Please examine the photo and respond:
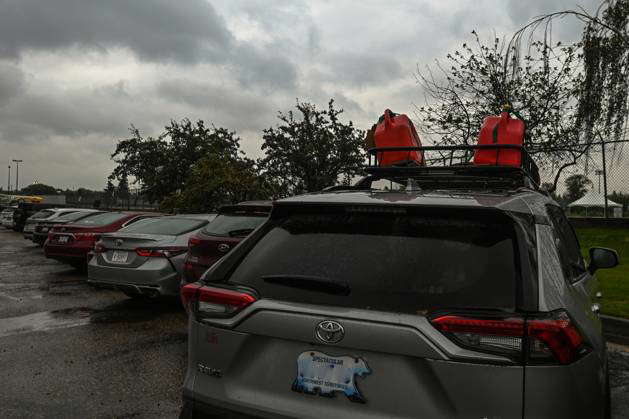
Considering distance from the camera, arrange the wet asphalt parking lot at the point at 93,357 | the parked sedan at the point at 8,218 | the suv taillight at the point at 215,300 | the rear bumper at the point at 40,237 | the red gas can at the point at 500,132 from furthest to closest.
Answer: the parked sedan at the point at 8,218, the rear bumper at the point at 40,237, the red gas can at the point at 500,132, the wet asphalt parking lot at the point at 93,357, the suv taillight at the point at 215,300

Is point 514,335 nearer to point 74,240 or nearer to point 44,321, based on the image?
point 44,321

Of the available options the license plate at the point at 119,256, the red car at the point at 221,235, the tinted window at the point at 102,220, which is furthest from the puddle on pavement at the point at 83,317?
the tinted window at the point at 102,220

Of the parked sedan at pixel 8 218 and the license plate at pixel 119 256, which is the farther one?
the parked sedan at pixel 8 218

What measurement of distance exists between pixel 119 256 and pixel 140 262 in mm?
394

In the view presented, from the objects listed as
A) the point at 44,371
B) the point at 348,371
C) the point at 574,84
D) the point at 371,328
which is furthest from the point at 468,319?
the point at 574,84

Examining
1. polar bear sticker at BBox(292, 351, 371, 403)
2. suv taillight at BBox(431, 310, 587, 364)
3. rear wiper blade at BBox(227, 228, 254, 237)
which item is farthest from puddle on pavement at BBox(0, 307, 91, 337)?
suv taillight at BBox(431, 310, 587, 364)

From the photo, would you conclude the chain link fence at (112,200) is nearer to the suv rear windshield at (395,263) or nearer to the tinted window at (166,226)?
the tinted window at (166,226)

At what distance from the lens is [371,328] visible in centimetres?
205

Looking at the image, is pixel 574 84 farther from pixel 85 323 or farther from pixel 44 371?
pixel 44 371

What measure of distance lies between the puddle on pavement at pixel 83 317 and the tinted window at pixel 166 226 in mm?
1126

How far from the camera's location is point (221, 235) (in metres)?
6.94

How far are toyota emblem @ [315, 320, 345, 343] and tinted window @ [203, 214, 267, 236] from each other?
15.9 feet

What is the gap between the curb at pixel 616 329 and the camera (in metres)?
6.26

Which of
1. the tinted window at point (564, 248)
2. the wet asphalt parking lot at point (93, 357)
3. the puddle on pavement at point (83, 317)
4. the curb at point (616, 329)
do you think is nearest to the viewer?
the tinted window at point (564, 248)
